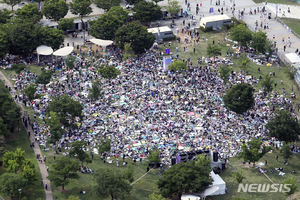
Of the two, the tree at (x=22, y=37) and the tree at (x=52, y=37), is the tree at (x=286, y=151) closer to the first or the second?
the tree at (x=52, y=37)

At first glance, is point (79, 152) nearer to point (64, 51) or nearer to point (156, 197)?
point (156, 197)

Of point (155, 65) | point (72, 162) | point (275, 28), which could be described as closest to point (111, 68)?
point (155, 65)

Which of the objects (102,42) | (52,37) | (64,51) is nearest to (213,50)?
(102,42)

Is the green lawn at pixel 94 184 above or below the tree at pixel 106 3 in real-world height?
below

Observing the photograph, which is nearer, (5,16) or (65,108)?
(65,108)

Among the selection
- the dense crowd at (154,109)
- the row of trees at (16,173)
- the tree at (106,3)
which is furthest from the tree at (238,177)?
the tree at (106,3)
